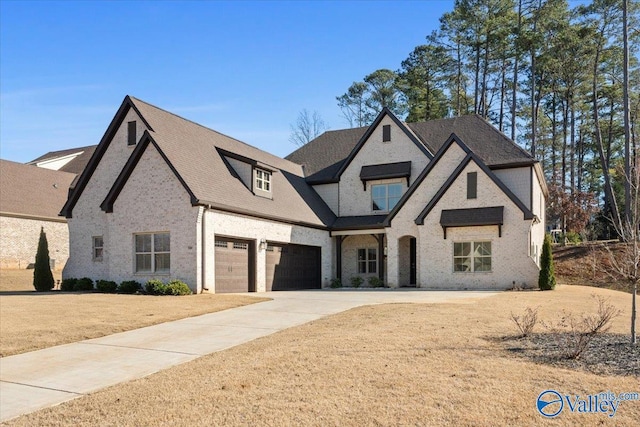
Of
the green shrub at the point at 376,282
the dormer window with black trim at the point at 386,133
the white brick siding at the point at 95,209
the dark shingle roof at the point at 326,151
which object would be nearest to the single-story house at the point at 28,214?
the white brick siding at the point at 95,209

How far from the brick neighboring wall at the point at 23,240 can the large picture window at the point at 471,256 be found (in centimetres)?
2561

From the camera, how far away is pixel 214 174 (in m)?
22.7

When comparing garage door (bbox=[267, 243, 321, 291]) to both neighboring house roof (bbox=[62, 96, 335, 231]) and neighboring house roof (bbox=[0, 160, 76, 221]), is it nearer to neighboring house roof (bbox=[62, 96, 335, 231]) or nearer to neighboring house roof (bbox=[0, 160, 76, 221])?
neighboring house roof (bbox=[62, 96, 335, 231])

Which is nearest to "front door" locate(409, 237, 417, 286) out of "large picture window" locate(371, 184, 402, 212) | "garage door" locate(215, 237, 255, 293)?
"large picture window" locate(371, 184, 402, 212)

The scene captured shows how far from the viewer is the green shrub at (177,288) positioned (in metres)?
19.2

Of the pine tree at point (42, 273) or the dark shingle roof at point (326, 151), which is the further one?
the dark shingle roof at point (326, 151)

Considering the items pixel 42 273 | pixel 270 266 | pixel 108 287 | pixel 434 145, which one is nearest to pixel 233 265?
pixel 270 266

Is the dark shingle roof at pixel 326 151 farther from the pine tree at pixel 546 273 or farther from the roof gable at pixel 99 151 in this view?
the pine tree at pixel 546 273

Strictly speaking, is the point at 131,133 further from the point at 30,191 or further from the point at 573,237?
the point at 573,237

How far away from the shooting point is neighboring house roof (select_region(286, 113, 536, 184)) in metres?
26.4

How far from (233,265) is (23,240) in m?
17.5

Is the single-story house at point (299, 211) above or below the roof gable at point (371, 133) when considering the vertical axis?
below

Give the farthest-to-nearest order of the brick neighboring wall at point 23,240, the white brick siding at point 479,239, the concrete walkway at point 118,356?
the brick neighboring wall at point 23,240 → the white brick siding at point 479,239 → the concrete walkway at point 118,356

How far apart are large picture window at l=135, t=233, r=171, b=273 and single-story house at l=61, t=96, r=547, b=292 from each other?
0.06 m
